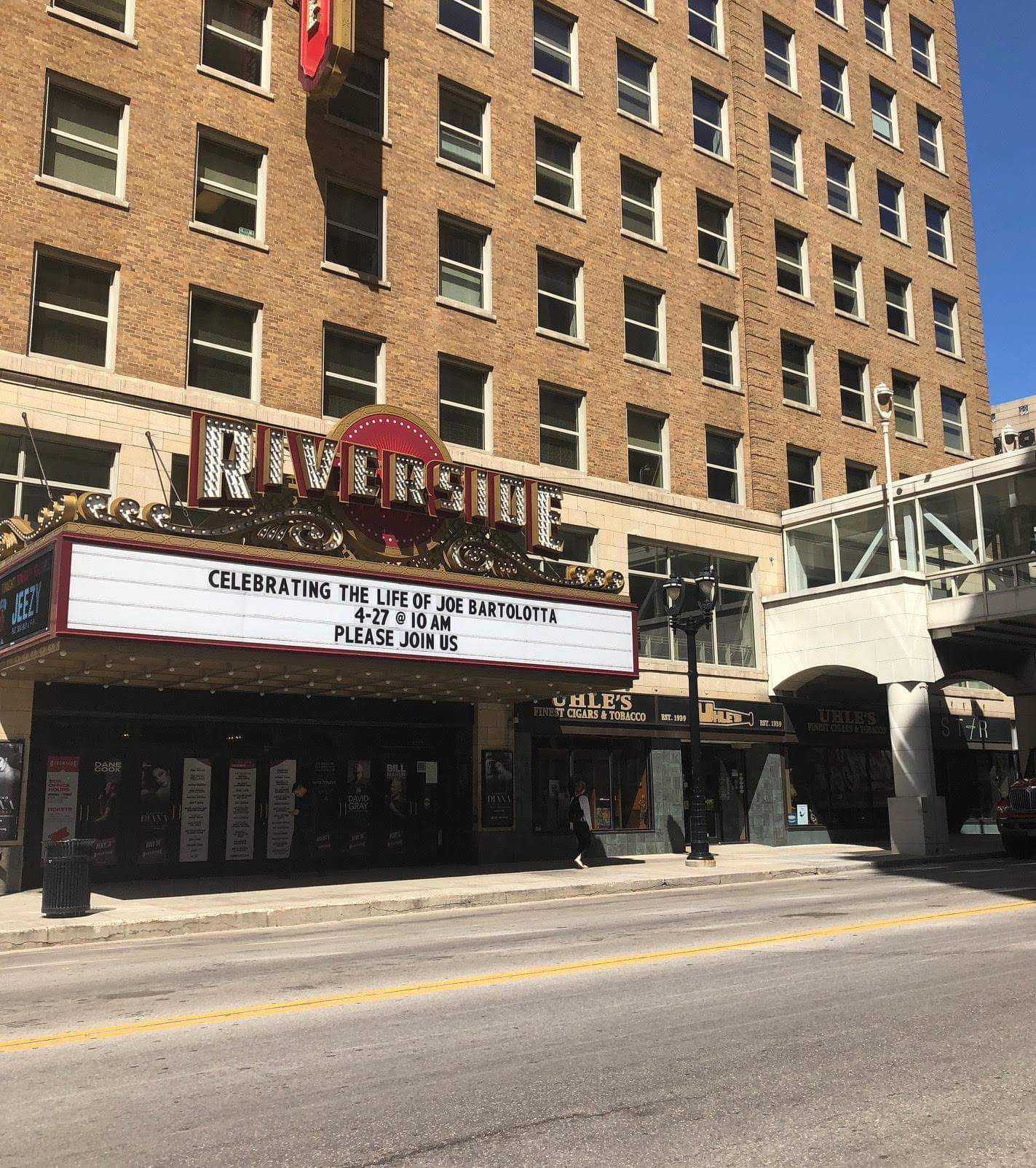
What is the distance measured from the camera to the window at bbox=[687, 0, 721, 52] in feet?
114

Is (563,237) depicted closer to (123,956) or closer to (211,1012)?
(123,956)

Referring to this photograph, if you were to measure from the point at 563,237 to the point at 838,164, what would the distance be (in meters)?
14.3

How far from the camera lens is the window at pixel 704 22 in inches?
1371

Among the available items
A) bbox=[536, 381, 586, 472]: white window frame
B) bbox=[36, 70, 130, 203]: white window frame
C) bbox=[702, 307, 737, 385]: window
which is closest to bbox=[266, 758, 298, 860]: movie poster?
bbox=[536, 381, 586, 472]: white window frame

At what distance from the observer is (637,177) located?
32.2m

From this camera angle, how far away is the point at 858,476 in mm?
36406

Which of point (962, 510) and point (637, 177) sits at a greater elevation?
point (637, 177)

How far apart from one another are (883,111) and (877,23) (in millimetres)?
3717

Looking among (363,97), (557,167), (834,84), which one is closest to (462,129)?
(363,97)

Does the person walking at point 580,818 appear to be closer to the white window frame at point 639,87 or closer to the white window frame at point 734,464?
the white window frame at point 734,464

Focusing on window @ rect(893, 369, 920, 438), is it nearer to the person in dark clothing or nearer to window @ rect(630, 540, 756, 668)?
window @ rect(630, 540, 756, 668)

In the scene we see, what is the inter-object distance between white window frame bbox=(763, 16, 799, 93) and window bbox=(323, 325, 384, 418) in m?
19.4

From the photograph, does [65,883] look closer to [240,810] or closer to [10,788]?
[10,788]

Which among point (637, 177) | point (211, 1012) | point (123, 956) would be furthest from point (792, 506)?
point (211, 1012)
